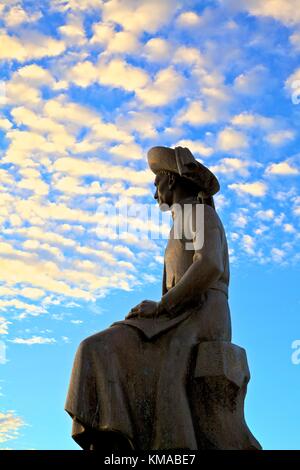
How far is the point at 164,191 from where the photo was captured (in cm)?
794

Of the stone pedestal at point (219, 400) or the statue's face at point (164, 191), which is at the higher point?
the statue's face at point (164, 191)

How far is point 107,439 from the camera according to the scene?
639cm

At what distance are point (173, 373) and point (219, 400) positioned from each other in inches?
19.5

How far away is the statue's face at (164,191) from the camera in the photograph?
7.92m

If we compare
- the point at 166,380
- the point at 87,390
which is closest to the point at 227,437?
the point at 166,380

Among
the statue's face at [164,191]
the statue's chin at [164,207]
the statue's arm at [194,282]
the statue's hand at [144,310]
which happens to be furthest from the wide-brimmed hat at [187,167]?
→ the statue's hand at [144,310]

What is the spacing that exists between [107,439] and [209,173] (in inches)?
124

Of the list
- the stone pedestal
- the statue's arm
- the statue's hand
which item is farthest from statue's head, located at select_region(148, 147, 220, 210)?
the stone pedestal

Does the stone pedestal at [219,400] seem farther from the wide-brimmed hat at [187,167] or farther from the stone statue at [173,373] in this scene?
the wide-brimmed hat at [187,167]

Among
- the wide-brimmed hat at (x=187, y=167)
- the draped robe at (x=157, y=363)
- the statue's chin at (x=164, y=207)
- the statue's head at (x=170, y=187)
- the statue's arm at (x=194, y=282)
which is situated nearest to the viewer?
the draped robe at (x=157, y=363)

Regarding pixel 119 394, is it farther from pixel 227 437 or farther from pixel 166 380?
pixel 227 437

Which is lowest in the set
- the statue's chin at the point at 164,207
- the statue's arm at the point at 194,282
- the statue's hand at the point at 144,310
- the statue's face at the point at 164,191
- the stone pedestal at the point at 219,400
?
the stone pedestal at the point at 219,400

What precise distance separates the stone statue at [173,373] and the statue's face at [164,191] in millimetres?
737

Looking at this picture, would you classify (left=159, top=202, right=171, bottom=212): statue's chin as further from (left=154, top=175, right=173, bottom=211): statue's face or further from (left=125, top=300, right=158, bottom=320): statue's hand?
(left=125, top=300, right=158, bottom=320): statue's hand
